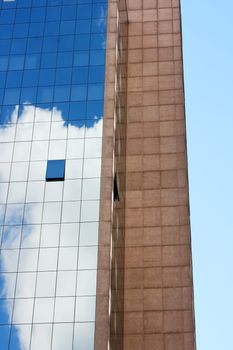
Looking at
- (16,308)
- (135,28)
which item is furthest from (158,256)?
(135,28)

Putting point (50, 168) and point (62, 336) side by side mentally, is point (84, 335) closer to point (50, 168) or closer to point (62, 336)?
point (62, 336)

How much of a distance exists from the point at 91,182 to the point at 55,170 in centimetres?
285

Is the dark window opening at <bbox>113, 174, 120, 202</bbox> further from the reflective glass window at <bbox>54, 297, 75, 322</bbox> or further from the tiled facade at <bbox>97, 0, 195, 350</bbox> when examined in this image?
the reflective glass window at <bbox>54, 297, 75, 322</bbox>

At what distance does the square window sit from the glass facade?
7cm

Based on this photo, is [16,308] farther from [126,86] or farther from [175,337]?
[126,86]

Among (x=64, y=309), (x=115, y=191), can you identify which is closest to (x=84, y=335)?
(x=64, y=309)

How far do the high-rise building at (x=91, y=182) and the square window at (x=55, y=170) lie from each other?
0.12 metres

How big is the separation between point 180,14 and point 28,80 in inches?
738

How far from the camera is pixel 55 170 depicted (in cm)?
4584

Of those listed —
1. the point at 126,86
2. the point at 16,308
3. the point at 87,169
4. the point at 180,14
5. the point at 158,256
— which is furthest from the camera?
the point at 180,14

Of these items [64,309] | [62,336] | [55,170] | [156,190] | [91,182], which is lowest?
[62,336]

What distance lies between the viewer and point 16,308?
40531 millimetres


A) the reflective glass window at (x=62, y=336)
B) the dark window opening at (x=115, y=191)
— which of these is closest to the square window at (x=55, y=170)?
the dark window opening at (x=115, y=191)

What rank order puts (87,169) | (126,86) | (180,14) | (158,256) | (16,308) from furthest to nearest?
(180,14) → (126,86) → (158,256) → (87,169) → (16,308)
